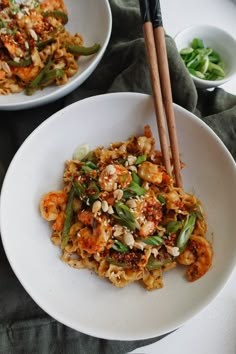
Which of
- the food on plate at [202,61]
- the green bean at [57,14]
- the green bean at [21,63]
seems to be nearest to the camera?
the green bean at [21,63]

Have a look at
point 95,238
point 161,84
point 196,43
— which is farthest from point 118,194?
point 196,43

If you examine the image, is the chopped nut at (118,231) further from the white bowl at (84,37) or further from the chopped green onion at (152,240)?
the white bowl at (84,37)

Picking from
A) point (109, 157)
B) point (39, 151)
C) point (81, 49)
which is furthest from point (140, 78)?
point (39, 151)

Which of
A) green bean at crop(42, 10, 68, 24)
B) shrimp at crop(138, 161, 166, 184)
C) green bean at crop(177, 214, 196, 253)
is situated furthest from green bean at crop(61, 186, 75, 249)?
green bean at crop(42, 10, 68, 24)

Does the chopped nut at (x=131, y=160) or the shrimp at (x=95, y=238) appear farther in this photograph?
the chopped nut at (x=131, y=160)

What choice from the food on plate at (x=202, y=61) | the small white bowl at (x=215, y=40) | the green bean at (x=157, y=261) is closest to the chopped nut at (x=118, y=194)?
the green bean at (x=157, y=261)

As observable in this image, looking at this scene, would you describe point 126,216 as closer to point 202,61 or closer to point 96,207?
point 96,207
